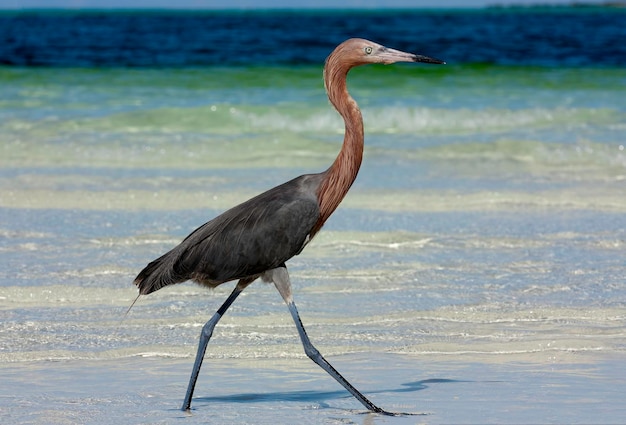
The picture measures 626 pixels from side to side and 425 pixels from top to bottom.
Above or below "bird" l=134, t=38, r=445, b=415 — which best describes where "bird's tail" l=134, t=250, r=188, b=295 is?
below

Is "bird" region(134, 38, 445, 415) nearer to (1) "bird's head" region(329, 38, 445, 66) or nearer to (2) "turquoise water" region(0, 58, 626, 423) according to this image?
(1) "bird's head" region(329, 38, 445, 66)

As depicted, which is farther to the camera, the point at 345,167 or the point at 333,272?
the point at 333,272

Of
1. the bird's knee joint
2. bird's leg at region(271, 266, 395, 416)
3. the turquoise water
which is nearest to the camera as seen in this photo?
bird's leg at region(271, 266, 395, 416)

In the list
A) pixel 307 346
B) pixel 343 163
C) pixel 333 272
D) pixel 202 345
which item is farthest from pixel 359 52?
pixel 333 272

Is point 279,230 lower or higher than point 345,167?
lower

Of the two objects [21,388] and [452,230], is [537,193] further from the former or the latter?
[21,388]

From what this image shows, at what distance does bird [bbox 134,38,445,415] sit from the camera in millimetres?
3795

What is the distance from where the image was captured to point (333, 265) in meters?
6.09

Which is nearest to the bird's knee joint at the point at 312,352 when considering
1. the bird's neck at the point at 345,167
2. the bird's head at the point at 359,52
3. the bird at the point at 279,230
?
the bird at the point at 279,230

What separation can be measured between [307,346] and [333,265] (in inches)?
89.4

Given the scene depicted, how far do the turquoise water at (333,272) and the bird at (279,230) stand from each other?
0.40 meters

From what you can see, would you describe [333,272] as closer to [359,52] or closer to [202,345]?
[202,345]

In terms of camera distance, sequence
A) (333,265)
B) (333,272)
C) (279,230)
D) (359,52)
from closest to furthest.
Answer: (279,230), (359,52), (333,272), (333,265)

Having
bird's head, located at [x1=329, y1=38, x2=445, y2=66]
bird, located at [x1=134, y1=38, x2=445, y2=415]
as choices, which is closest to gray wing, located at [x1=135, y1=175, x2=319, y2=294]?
bird, located at [x1=134, y1=38, x2=445, y2=415]
